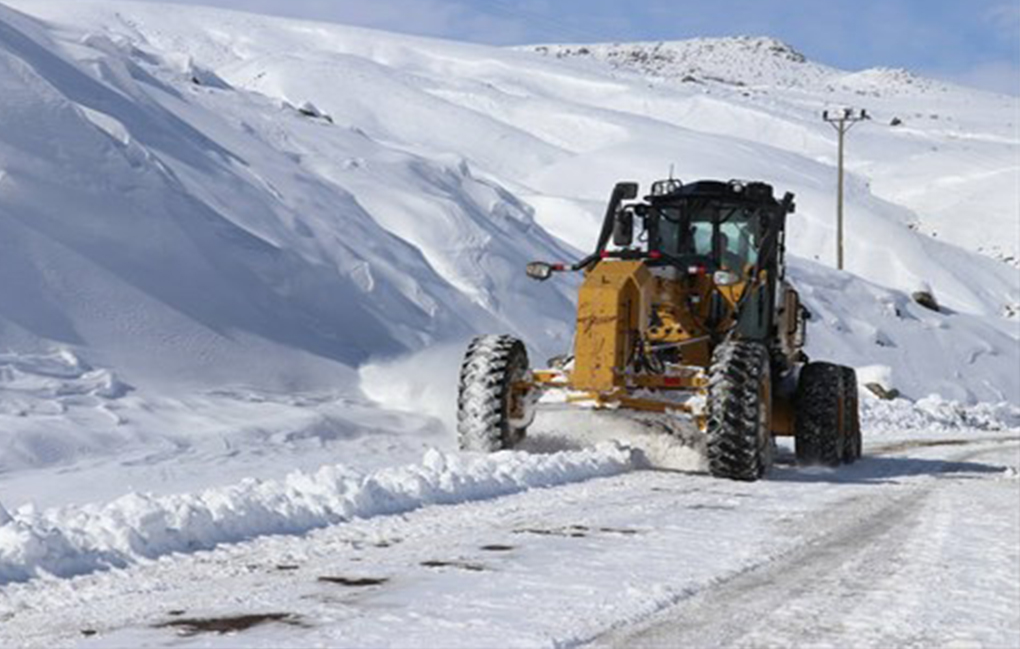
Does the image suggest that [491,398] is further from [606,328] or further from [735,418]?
[735,418]

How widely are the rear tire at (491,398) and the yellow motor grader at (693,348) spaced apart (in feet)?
0.04

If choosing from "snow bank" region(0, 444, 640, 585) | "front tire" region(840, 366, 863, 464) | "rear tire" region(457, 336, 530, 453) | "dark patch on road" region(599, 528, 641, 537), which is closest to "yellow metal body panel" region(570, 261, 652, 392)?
"rear tire" region(457, 336, 530, 453)

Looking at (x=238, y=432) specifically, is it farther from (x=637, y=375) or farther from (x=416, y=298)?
(x=416, y=298)

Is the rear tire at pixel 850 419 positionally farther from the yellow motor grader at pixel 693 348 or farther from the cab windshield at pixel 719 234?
the cab windshield at pixel 719 234

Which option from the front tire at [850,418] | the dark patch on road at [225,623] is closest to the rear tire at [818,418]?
the front tire at [850,418]

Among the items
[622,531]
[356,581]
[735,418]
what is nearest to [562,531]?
[622,531]

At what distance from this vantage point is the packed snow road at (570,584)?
4305 mm

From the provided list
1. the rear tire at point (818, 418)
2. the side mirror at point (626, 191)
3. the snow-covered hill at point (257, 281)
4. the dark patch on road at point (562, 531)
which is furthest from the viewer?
the rear tire at point (818, 418)

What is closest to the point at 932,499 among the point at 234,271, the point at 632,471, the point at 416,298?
the point at 632,471

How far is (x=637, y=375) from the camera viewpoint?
10.4 meters

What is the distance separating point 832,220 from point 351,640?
2166 inches

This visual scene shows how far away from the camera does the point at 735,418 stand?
386 inches

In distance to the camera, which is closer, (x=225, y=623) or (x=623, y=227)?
(x=225, y=623)

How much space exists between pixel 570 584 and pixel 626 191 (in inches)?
269
